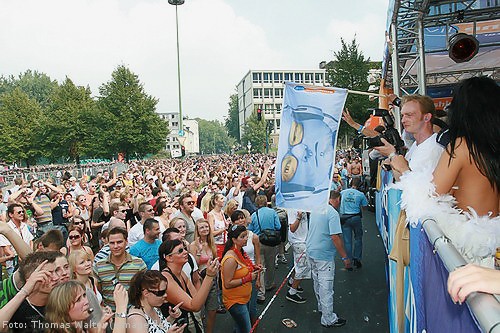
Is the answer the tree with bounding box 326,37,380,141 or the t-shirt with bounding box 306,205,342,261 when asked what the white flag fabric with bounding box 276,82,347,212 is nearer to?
the t-shirt with bounding box 306,205,342,261

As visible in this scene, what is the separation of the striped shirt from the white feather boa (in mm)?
3085

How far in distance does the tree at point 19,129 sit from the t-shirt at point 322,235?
49.8 metres

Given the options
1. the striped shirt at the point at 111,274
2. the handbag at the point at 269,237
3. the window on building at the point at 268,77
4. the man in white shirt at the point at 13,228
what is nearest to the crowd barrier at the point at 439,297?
the striped shirt at the point at 111,274

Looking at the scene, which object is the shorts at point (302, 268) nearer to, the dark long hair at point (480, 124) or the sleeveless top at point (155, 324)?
the sleeveless top at point (155, 324)

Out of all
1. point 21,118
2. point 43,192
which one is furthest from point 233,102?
point 43,192

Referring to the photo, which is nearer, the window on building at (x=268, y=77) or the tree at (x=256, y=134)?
the tree at (x=256, y=134)

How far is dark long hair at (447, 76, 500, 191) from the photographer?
2.13 metres

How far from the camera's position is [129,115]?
149 ft

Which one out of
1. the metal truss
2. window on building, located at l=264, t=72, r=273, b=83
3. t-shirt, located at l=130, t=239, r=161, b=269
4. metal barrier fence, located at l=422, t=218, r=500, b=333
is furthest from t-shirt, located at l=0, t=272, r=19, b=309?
window on building, located at l=264, t=72, r=273, b=83

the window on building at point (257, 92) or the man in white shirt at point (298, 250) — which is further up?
the window on building at point (257, 92)

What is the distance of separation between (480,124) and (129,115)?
150ft

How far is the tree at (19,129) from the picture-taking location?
1924 inches

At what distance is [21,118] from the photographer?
50.7 metres

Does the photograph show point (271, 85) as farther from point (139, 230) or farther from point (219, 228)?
point (139, 230)
